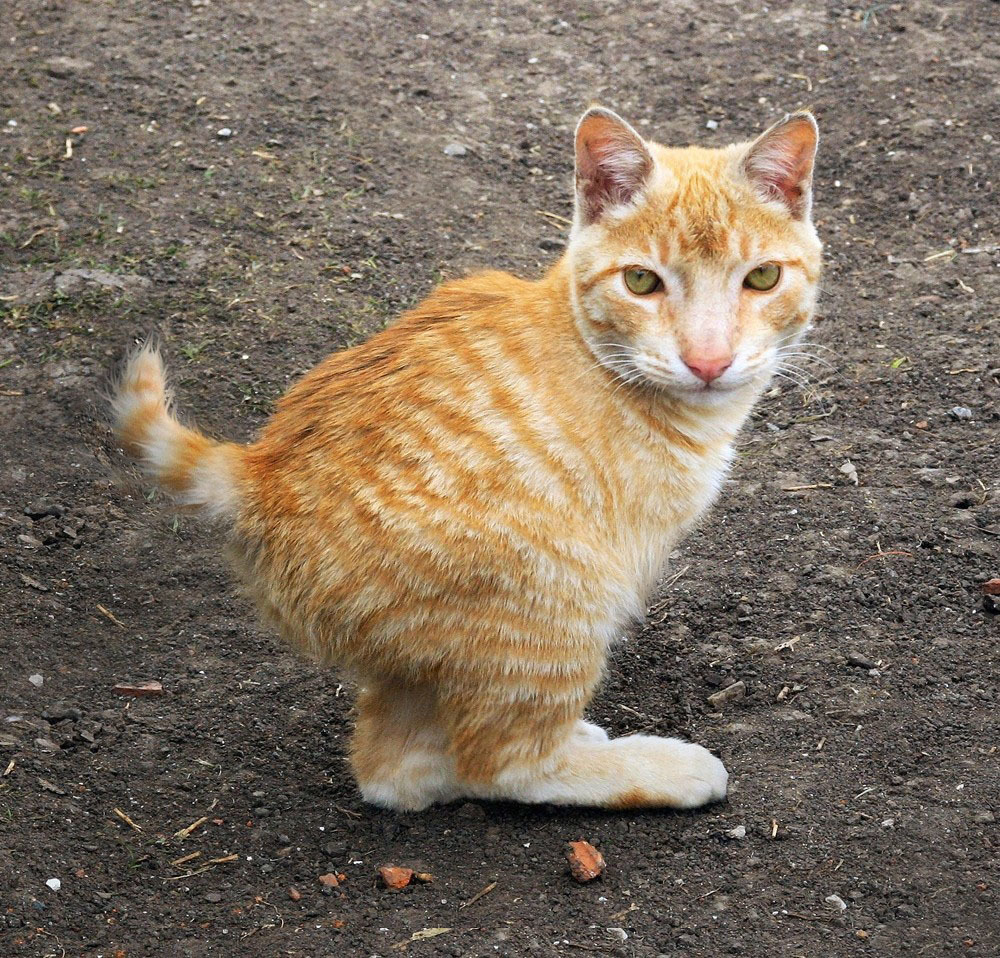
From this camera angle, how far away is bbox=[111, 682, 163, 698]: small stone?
380 centimetres

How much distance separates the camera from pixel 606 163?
3303 millimetres

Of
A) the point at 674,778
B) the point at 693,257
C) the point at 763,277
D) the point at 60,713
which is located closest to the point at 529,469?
the point at 693,257

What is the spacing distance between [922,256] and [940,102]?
4.09 ft

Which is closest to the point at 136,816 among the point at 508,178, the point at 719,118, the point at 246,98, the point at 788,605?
the point at 788,605

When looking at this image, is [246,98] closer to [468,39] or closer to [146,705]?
[468,39]

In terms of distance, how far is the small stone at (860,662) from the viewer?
12.4 feet

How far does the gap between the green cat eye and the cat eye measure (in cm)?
24

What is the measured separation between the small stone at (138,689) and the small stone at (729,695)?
5.71 ft

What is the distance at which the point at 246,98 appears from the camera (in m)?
6.48

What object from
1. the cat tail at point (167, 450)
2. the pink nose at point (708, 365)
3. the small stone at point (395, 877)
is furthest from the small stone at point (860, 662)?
the cat tail at point (167, 450)

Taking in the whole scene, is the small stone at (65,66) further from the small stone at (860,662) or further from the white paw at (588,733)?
the small stone at (860,662)

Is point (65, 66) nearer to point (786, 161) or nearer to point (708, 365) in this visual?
point (786, 161)

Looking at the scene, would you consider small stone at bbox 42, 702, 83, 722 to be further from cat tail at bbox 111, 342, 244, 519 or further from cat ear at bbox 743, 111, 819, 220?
cat ear at bbox 743, 111, 819, 220

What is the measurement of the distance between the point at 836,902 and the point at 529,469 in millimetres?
1343
